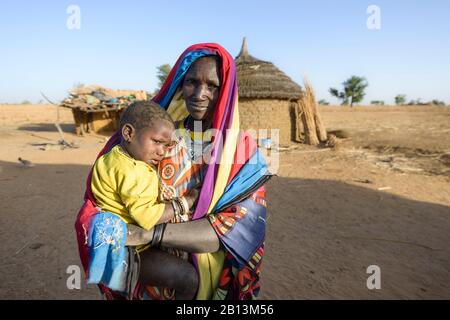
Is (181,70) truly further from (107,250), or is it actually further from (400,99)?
(400,99)

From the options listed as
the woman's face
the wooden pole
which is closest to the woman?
the woman's face

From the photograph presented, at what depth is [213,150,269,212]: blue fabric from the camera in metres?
1.63

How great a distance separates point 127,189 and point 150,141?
0.29m

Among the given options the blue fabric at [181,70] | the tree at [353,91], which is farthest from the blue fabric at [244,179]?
the tree at [353,91]

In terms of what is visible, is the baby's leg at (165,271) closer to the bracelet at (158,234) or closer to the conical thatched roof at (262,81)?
the bracelet at (158,234)

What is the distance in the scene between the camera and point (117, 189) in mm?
1479

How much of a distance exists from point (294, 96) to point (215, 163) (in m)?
10.8

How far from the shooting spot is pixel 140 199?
1409 mm

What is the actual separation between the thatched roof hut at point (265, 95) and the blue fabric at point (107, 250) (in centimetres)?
1020

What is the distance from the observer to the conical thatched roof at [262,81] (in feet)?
37.0

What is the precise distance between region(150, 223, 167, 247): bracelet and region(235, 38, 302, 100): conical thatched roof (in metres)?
10.1

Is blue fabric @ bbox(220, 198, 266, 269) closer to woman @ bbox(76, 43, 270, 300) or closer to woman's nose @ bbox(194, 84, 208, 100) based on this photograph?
woman @ bbox(76, 43, 270, 300)
